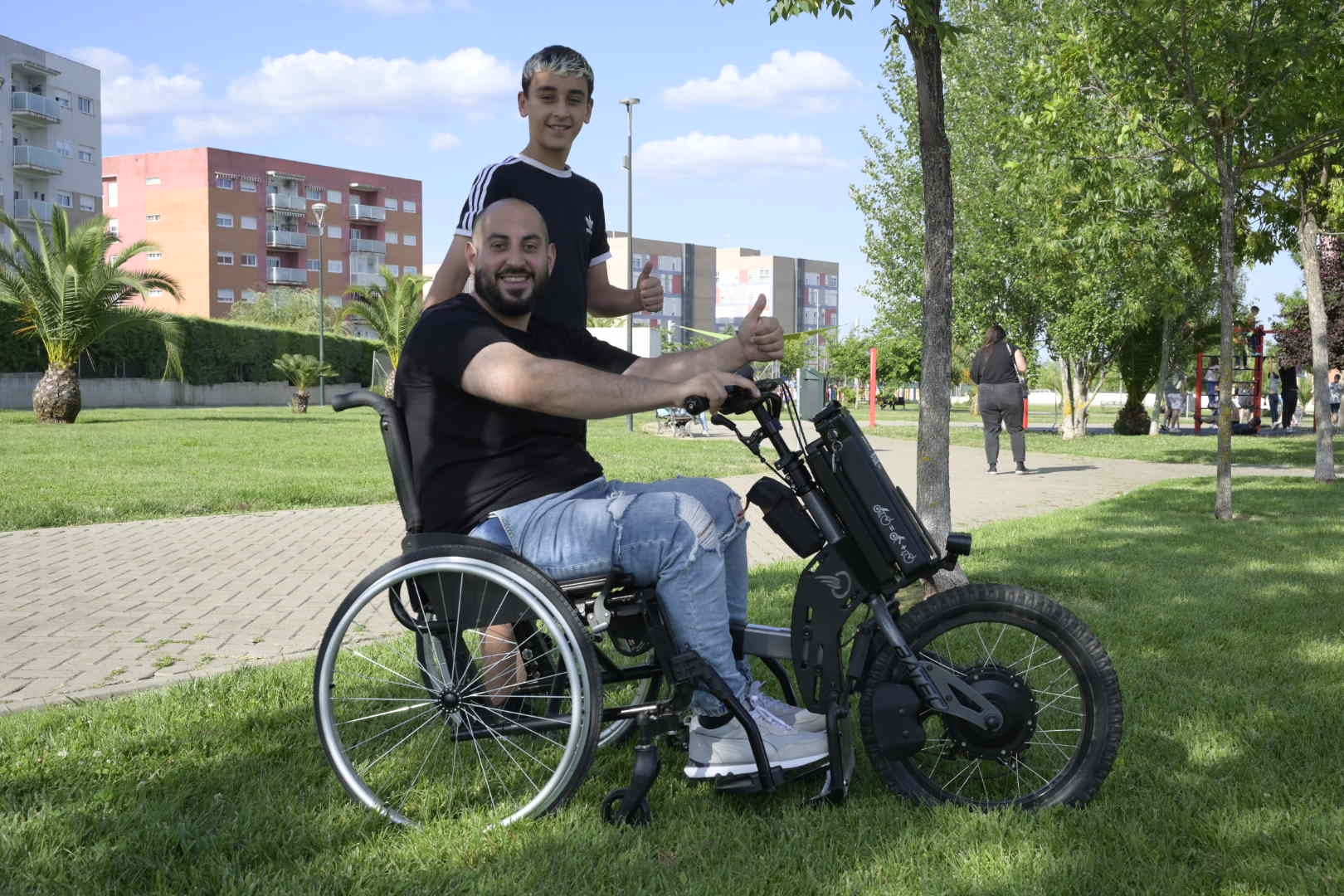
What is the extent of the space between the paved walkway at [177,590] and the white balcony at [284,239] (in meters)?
80.5

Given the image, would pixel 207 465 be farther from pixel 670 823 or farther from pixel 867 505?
pixel 867 505

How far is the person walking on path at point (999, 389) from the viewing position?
1367 cm

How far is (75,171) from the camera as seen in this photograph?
203ft

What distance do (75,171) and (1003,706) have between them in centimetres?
6890

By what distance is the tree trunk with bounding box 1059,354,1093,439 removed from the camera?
25.5 meters

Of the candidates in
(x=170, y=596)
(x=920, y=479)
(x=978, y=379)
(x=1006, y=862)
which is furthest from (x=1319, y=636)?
(x=978, y=379)

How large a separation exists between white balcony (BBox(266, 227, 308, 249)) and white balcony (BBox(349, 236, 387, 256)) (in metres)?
5.99

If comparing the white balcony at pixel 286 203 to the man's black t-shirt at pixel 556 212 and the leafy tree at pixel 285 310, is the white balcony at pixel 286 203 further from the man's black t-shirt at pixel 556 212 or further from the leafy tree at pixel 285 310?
the man's black t-shirt at pixel 556 212

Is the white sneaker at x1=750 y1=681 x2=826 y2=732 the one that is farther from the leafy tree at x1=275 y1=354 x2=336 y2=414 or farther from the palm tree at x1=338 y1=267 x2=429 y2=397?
the palm tree at x1=338 y1=267 x2=429 y2=397

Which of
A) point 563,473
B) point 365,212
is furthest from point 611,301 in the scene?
point 365,212

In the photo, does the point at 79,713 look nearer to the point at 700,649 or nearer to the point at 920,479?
the point at 700,649

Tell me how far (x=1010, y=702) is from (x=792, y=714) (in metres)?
0.56

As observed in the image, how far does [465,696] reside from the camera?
3.05 meters

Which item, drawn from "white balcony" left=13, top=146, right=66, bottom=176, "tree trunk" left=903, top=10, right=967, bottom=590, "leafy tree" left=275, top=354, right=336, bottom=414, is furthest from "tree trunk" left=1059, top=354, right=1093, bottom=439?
"white balcony" left=13, top=146, right=66, bottom=176
